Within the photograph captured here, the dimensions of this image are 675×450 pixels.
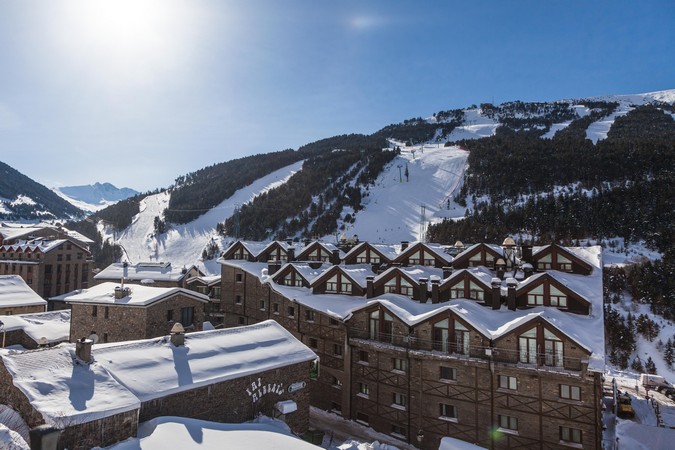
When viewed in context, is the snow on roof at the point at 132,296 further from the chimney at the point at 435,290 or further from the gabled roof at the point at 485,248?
the gabled roof at the point at 485,248

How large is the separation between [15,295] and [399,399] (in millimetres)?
39109

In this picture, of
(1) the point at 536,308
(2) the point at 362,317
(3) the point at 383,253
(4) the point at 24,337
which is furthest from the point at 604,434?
(4) the point at 24,337

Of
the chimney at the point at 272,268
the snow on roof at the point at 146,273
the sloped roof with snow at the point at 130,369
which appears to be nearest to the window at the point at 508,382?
the sloped roof with snow at the point at 130,369

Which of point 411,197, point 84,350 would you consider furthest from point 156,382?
point 411,197

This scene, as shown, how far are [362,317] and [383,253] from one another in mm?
10669

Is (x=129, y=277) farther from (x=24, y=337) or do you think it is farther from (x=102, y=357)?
(x=102, y=357)

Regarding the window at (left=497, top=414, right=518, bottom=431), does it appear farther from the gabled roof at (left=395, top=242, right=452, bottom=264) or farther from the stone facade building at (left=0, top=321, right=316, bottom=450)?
the gabled roof at (left=395, top=242, right=452, bottom=264)

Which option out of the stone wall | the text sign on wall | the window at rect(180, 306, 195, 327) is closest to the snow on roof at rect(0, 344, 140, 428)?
the stone wall

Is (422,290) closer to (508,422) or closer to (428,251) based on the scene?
(428,251)

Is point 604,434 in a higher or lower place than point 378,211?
lower

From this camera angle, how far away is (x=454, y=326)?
23.7 meters

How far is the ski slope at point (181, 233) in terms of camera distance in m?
Result: 94.3

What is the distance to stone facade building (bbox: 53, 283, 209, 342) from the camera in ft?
85.6

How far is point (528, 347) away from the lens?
71.3 ft
